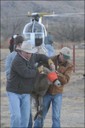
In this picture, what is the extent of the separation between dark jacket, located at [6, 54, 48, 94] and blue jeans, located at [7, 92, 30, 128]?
10 cm

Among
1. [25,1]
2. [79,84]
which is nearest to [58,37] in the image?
[25,1]

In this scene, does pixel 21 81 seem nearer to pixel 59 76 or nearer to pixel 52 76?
pixel 52 76

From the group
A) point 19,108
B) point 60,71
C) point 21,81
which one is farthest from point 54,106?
point 21,81

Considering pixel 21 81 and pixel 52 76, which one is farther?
pixel 52 76

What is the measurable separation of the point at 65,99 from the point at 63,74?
7257mm

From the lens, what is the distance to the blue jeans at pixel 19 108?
924 cm

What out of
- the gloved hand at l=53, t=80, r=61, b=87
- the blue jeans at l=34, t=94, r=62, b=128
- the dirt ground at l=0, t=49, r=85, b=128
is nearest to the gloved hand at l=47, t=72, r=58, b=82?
the gloved hand at l=53, t=80, r=61, b=87

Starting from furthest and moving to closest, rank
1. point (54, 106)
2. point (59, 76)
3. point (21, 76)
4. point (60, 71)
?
1. point (54, 106)
2. point (60, 71)
3. point (59, 76)
4. point (21, 76)

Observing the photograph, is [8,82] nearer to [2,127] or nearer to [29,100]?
[29,100]

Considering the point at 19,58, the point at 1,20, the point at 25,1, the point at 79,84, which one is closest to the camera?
the point at 19,58

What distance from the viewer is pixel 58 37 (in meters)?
75.4

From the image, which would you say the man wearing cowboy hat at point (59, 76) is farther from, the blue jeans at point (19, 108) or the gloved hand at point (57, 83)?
the blue jeans at point (19, 108)

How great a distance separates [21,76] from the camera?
9094 mm

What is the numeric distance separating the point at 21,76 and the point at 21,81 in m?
0.08
